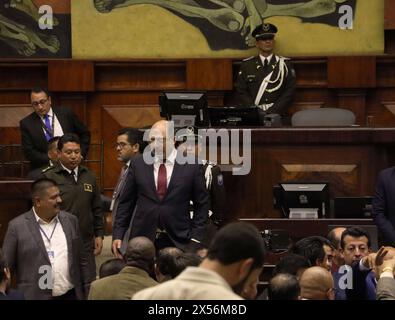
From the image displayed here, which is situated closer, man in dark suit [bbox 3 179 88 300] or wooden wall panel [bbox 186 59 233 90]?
man in dark suit [bbox 3 179 88 300]

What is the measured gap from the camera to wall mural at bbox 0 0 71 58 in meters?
12.6

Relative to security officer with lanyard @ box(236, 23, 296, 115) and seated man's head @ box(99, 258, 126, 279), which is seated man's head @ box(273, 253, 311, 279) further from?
security officer with lanyard @ box(236, 23, 296, 115)

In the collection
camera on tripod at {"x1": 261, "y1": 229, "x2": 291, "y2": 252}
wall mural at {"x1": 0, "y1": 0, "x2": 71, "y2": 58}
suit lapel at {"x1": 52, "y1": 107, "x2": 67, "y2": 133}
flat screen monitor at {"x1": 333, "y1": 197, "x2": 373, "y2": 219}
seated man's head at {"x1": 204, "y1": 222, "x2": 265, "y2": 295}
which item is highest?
wall mural at {"x1": 0, "y1": 0, "x2": 71, "y2": 58}

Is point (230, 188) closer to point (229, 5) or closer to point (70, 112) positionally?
point (70, 112)

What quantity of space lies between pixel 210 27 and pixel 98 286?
6.84 m

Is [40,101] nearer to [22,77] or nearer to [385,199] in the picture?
[22,77]

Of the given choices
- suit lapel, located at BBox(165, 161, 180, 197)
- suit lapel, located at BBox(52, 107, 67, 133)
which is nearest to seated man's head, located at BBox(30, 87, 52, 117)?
suit lapel, located at BBox(52, 107, 67, 133)

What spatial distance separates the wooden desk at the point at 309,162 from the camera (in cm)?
935

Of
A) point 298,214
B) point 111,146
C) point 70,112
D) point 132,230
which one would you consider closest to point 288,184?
point 298,214

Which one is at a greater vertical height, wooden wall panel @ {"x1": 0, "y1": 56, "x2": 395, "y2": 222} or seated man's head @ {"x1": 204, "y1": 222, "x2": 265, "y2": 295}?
wooden wall panel @ {"x1": 0, "y1": 56, "x2": 395, "y2": 222}

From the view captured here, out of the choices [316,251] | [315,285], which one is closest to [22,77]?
[316,251]

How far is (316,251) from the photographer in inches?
278

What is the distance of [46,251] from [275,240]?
1770 millimetres

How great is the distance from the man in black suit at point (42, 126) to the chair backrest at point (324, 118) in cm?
201
